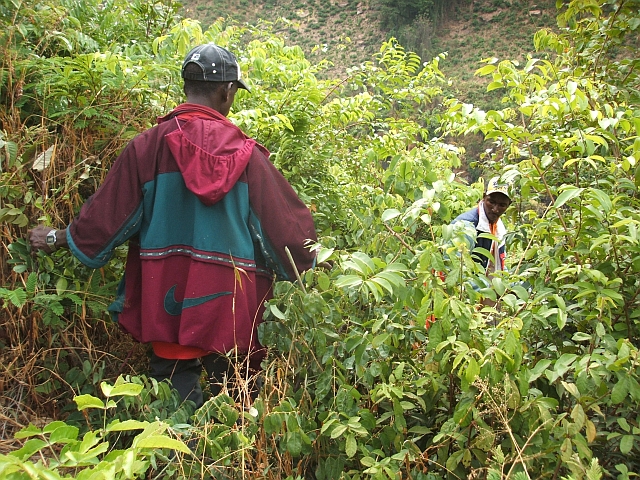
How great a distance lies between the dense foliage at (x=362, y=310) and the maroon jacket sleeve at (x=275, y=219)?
17 centimetres

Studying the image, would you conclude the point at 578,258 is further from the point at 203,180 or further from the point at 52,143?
the point at 52,143

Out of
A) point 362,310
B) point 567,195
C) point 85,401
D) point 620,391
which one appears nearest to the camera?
point 85,401

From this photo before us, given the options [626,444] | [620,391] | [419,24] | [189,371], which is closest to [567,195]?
[620,391]

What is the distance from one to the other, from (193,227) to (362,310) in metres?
0.74

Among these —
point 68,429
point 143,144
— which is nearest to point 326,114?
point 143,144

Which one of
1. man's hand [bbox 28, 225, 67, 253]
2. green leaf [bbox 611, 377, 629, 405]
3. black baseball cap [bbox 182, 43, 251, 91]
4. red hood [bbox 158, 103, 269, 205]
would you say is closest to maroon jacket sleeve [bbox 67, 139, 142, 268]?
man's hand [bbox 28, 225, 67, 253]

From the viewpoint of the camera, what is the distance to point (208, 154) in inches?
90.0

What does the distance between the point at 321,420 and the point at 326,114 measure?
2.18 metres

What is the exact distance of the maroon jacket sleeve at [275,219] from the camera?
7.83ft

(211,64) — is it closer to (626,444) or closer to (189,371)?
(189,371)

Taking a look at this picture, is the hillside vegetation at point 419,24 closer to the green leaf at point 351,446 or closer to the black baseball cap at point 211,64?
the black baseball cap at point 211,64

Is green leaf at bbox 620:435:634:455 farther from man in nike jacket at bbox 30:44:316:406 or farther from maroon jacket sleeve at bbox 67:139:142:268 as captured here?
maroon jacket sleeve at bbox 67:139:142:268

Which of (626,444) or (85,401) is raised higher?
(85,401)

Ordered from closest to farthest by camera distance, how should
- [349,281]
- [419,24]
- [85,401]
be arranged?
1. [85,401]
2. [349,281]
3. [419,24]
